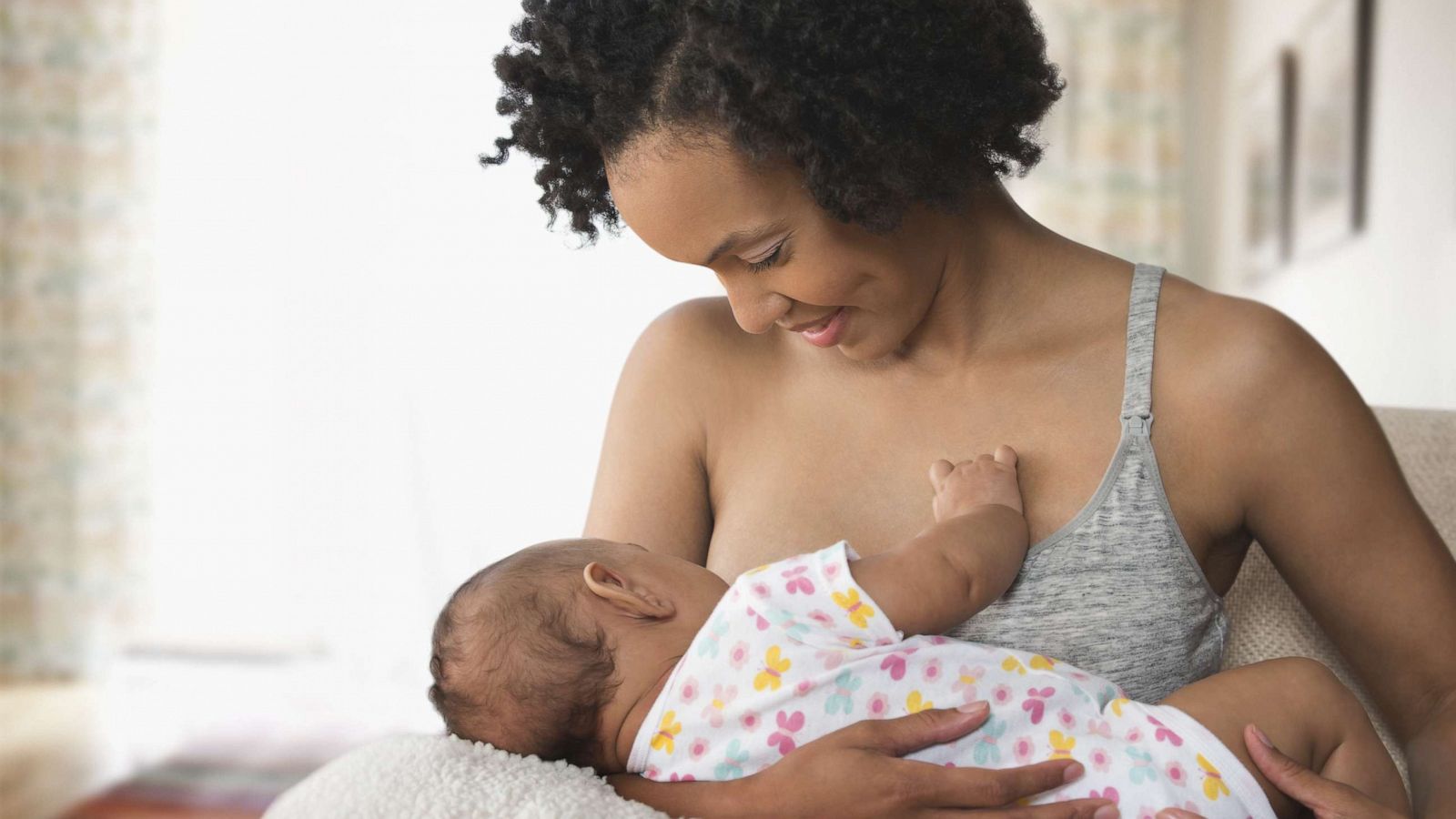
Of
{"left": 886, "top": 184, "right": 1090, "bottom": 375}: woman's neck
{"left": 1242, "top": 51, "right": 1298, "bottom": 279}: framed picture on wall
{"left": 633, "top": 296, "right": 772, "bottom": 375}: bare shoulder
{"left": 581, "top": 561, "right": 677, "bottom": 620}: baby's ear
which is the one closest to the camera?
{"left": 581, "top": 561, "right": 677, "bottom": 620}: baby's ear

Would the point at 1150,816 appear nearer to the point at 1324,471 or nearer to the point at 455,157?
the point at 1324,471

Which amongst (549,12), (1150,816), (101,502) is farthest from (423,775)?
(101,502)

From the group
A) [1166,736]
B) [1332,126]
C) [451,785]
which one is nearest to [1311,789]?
[1166,736]

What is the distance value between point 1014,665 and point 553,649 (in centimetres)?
47

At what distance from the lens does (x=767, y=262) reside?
130 cm

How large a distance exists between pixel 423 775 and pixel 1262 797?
0.79 meters

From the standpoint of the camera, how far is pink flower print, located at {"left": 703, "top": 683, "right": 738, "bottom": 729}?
1.23 m

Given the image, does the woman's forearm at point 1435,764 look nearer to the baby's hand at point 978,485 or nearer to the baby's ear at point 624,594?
the baby's hand at point 978,485

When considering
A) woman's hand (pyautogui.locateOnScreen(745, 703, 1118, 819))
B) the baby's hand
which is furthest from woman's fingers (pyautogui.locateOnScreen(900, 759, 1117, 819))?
the baby's hand

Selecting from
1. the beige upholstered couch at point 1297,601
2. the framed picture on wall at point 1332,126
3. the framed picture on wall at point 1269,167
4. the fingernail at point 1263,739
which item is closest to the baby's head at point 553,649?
the fingernail at point 1263,739

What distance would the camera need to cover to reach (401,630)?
201 inches

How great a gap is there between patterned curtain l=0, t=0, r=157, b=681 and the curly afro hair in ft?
15.1

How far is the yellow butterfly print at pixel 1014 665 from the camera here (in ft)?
4.03

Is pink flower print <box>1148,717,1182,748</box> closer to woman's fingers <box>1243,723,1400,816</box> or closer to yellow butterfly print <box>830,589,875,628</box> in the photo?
woman's fingers <box>1243,723,1400,816</box>
